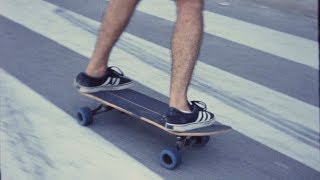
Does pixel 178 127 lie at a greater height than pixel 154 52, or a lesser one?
greater

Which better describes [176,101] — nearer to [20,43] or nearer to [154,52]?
[154,52]

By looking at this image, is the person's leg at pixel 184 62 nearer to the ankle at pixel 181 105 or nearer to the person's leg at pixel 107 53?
the ankle at pixel 181 105

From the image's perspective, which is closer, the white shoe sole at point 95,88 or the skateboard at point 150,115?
the skateboard at point 150,115

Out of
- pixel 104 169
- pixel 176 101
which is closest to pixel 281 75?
pixel 176 101

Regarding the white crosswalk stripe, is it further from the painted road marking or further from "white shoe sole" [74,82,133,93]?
the painted road marking

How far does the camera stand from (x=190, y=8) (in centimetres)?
300

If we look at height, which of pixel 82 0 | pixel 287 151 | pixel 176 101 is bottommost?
pixel 82 0

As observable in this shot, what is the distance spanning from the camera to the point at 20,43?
4734 mm

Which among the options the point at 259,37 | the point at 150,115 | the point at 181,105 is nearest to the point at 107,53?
the point at 150,115

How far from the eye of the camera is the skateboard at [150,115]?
297 centimetres

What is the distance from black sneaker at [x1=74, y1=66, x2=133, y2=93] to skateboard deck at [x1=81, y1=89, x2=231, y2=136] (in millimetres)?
29

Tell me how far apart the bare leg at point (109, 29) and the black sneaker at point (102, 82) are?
4 centimetres

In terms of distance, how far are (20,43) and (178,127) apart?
7.22ft

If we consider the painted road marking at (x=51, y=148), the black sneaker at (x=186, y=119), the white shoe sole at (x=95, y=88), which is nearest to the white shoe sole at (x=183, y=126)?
the black sneaker at (x=186, y=119)
